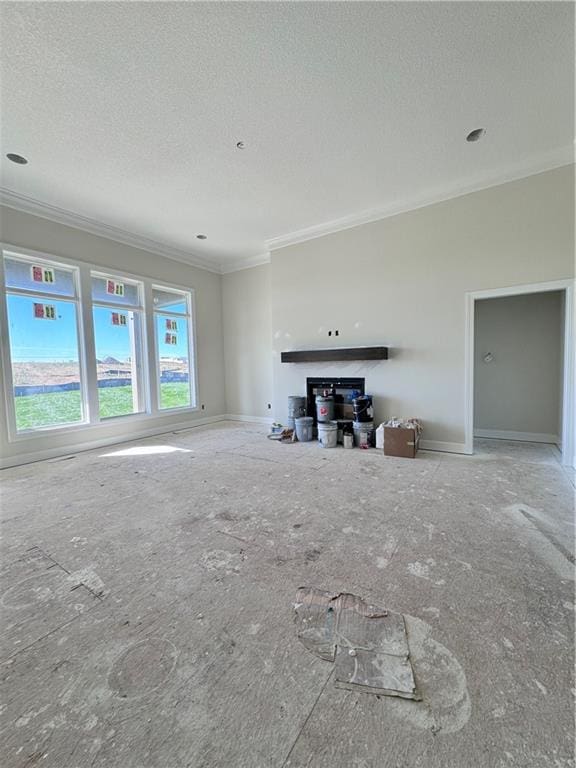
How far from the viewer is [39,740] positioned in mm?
1073

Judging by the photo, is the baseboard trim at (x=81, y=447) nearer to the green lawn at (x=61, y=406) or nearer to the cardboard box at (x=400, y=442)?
the green lawn at (x=61, y=406)

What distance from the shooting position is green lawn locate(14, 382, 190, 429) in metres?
4.43

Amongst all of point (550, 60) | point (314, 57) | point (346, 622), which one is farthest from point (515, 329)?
point (346, 622)

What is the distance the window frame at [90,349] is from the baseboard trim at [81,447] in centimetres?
21

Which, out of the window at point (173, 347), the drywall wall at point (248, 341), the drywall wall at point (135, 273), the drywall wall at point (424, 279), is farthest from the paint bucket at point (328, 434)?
the window at point (173, 347)

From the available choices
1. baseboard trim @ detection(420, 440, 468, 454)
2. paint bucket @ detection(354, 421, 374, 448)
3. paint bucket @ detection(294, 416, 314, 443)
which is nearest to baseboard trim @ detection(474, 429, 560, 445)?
baseboard trim @ detection(420, 440, 468, 454)

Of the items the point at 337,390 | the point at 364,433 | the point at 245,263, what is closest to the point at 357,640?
the point at 364,433

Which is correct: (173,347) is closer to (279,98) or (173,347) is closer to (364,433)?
(364,433)

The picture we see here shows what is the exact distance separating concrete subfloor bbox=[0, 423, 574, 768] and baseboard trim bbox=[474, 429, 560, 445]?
1653 millimetres

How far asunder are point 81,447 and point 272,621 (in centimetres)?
463

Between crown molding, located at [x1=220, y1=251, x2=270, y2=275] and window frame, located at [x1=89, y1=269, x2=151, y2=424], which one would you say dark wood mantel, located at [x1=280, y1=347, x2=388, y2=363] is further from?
window frame, located at [x1=89, y1=269, x2=151, y2=424]

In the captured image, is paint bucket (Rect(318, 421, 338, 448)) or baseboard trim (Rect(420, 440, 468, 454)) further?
paint bucket (Rect(318, 421, 338, 448))

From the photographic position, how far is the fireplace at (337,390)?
5.22m

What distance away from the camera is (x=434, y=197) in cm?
431
